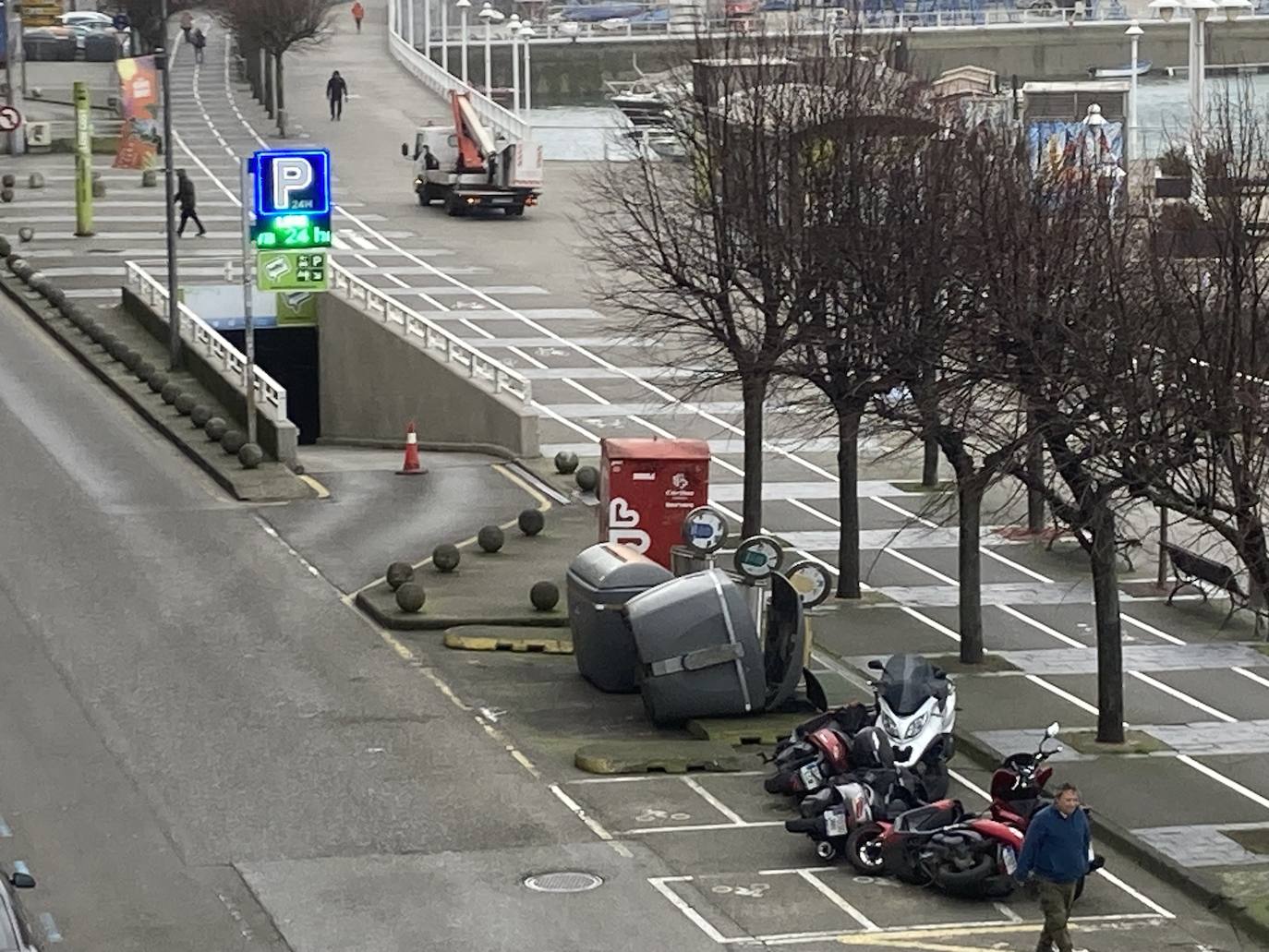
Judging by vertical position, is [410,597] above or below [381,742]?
above

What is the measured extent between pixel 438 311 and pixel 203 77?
47370 mm

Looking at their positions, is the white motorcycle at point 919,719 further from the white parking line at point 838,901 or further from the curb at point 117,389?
the curb at point 117,389

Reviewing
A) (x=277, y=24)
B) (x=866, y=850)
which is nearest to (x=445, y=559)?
(x=866, y=850)

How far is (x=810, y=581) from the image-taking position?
26.4 m

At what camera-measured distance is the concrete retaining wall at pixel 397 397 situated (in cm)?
3928

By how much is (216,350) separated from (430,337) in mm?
3668

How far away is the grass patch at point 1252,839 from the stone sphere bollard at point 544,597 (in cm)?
939

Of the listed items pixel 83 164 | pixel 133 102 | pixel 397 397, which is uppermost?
pixel 133 102

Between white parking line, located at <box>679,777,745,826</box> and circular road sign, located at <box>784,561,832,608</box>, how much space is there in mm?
4242

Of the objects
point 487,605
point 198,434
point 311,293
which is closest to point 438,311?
point 311,293

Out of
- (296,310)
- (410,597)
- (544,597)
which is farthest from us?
(296,310)

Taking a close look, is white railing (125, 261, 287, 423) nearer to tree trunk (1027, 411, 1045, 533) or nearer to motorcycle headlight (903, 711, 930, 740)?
tree trunk (1027, 411, 1045, 533)

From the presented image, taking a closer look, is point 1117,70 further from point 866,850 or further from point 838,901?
point 838,901

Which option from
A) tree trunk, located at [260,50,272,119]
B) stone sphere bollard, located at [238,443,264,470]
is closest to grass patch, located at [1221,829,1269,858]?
stone sphere bollard, located at [238,443,264,470]
